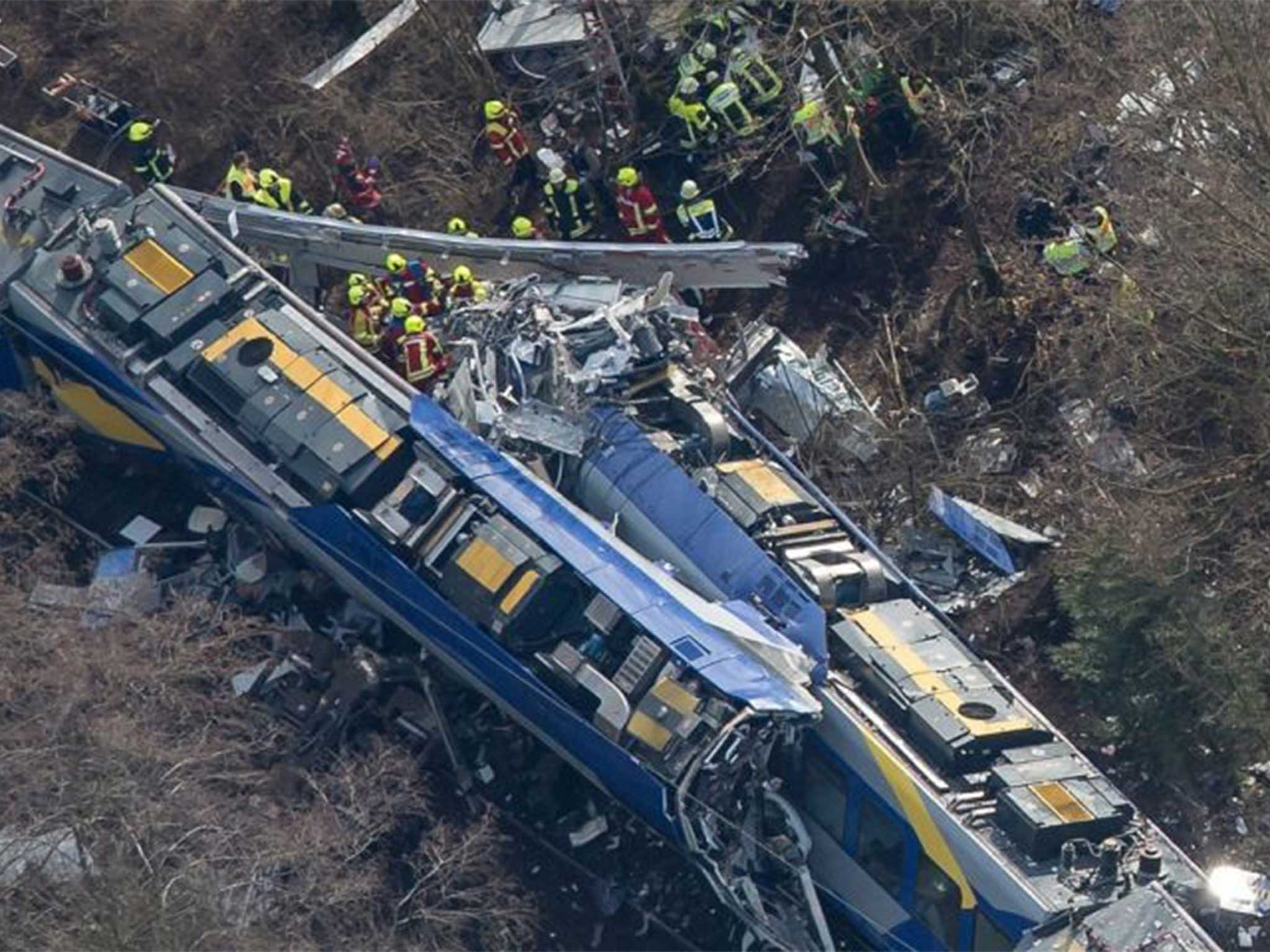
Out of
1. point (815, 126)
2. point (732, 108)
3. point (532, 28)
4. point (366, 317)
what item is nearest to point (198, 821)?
point (366, 317)

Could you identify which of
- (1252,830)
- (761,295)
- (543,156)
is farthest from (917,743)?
(543,156)

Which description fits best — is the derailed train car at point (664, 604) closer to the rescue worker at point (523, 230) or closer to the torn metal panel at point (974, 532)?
the torn metal panel at point (974, 532)

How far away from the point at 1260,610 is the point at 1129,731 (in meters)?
1.79

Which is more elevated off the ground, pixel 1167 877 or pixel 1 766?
pixel 1167 877

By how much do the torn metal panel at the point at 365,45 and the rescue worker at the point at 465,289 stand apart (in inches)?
180

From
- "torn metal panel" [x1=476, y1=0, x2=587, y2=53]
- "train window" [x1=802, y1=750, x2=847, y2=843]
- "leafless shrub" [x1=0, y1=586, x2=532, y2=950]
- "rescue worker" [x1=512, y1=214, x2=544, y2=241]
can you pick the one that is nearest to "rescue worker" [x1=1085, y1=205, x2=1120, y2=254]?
"rescue worker" [x1=512, y1=214, x2=544, y2=241]

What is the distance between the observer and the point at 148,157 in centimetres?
2670

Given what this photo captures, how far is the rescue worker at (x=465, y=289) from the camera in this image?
79.8 feet

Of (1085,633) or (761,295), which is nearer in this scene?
(1085,633)

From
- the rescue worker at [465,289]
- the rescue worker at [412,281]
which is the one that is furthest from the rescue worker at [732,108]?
the rescue worker at [412,281]

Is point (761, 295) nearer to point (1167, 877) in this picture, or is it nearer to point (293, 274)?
point (293, 274)

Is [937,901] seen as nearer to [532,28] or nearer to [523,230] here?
[523,230]

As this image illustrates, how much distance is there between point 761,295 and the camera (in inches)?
1034

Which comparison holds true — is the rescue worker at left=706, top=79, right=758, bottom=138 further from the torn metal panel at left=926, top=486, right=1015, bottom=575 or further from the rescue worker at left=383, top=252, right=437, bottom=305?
the torn metal panel at left=926, top=486, right=1015, bottom=575
